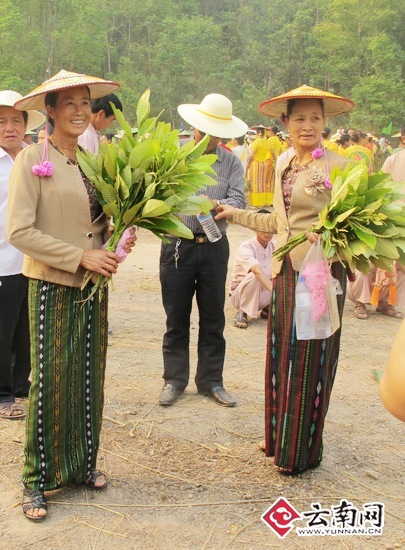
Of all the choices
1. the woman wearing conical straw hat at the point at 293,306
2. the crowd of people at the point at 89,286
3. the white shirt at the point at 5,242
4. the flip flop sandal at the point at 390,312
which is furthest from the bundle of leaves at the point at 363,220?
the flip flop sandal at the point at 390,312

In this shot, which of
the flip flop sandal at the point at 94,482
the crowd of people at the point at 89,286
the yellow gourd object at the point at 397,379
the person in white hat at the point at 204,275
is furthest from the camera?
the person in white hat at the point at 204,275

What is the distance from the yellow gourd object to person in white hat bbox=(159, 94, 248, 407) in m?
3.51

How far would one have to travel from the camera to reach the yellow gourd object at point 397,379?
3.92 feet

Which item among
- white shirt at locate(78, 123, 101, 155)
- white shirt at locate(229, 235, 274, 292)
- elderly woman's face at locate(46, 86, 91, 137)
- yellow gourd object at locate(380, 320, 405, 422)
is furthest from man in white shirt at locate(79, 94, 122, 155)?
yellow gourd object at locate(380, 320, 405, 422)

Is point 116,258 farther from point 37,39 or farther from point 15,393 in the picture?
point 37,39

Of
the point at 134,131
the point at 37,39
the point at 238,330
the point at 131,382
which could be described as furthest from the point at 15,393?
the point at 37,39

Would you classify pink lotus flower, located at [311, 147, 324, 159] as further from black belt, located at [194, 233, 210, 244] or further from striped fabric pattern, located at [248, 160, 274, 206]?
striped fabric pattern, located at [248, 160, 274, 206]

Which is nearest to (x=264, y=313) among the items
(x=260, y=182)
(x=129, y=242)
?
(x=129, y=242)

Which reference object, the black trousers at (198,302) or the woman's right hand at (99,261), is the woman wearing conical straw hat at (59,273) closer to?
the woman's right hand at (99,261)

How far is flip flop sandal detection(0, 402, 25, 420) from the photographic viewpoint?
4598 millimetres

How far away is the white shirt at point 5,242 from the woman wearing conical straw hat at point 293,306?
67.2 inches

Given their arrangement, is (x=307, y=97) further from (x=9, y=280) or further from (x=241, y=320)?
(x=241, y=320)

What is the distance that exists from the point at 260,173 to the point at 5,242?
10.5m

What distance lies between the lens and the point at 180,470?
401 cm
